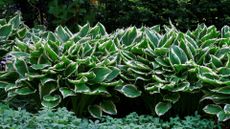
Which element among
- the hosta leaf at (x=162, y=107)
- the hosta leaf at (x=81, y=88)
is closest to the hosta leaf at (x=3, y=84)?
the hosta leaf at (x=81, y=88)

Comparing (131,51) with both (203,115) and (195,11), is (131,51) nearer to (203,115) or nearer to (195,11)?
(203,115)

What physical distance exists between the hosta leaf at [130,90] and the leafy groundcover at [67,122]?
0.79 ft

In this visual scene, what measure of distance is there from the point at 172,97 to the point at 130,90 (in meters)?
0.37

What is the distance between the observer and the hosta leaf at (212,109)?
4.28m

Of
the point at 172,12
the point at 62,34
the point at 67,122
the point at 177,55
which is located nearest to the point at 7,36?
the point at 62,34

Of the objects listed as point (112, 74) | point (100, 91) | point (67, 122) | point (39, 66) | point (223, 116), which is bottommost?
point (223, 116)

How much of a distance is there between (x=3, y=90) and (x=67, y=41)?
2.64 ft

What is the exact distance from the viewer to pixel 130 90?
4512mm

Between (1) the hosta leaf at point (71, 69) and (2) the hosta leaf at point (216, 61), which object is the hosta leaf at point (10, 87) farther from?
(2) the hosta leaf at point (216, 61)

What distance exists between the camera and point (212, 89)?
14.5 feet

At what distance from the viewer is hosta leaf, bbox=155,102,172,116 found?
14.4 ft

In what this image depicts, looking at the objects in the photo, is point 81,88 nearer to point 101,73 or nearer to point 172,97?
point 101,73

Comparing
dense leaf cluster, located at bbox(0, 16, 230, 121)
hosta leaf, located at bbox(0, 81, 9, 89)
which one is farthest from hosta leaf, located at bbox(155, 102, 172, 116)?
hosta leaf, located at bbox(0, 81, 9, 89)

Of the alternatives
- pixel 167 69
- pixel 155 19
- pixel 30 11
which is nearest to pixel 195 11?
pixel 155 19
